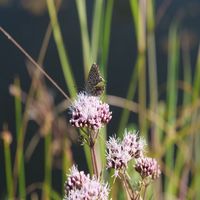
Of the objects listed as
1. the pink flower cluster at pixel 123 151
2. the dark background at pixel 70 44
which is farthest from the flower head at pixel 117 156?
the dark background at pixel 70 44

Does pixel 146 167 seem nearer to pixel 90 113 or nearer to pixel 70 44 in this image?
pixel 90 113

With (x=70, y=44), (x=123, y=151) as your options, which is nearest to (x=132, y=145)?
(x=123, y=151)

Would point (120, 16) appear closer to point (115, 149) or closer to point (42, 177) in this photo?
point (42, 177)

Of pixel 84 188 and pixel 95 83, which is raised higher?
pixel 95 83

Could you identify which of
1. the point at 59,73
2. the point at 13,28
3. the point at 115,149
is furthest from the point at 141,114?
the point at 13,28

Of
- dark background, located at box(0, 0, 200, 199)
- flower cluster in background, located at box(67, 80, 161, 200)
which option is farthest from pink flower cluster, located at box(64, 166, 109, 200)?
dark background, located at box(0, 0, 200, 199)

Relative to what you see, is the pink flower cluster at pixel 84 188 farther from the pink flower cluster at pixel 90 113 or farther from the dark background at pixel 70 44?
→ the dark background at pixel 70 44

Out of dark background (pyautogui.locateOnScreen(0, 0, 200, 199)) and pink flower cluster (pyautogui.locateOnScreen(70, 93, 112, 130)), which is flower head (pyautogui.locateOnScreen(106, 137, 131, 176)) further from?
dark background (pyautogui.locateOnScreen(0, 0, 200, 199))

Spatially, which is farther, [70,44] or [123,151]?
[70,44]
